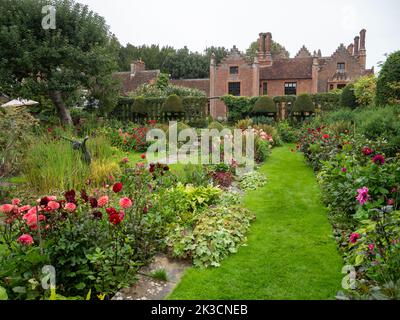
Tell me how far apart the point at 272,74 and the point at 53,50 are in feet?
85.1

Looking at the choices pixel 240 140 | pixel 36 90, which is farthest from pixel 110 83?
pixel 240 140

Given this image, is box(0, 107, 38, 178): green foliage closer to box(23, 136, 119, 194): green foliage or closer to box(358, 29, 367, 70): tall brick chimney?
box(23, 136, 119, 194): green foliage

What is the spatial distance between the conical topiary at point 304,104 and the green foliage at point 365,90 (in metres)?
2.89

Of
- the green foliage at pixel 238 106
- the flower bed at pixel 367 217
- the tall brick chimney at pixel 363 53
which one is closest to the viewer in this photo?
the flower bed at pixel 367 217

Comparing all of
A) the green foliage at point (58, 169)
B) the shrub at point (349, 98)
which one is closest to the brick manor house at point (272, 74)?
the shrub at point (349, 98)

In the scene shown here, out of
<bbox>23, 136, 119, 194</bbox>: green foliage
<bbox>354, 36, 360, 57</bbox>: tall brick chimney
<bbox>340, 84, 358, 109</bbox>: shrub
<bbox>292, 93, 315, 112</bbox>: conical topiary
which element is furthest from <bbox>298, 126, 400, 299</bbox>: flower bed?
<bbox>354, 36, 360, 57</bbox>: tall brick chimney

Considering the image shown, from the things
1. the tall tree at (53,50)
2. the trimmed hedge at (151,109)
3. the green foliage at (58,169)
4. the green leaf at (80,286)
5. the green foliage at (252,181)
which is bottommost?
the green leaf at (80,286)

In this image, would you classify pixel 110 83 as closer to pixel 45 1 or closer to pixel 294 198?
pixel 45 1

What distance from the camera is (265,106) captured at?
19469 millimetres

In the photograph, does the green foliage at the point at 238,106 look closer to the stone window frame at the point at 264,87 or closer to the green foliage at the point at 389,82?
the green foliage at the point at 389,82

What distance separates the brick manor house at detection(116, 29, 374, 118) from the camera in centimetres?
3353

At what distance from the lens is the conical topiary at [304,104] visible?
1866 cm

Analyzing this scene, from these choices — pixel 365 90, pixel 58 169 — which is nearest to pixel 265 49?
pixel 365 90

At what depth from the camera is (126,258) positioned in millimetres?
3381
